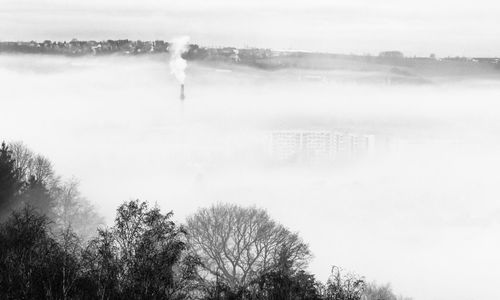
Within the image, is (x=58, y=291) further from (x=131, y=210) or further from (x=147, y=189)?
(x=147, y=189)

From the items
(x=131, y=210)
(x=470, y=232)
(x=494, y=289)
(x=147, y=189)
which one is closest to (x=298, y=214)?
(x=147, y=189)

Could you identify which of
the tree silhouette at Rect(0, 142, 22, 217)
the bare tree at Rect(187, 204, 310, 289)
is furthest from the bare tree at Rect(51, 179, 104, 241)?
the bare tree at Rect(187, 204, 310, 289)

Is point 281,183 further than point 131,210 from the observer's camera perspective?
Yes

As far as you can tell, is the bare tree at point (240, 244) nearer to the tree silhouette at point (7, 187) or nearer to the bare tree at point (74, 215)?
the bare tree at point (74, 215)

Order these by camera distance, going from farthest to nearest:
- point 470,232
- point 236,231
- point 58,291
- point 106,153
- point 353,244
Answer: point 106,153
point 470,232
point 353,244
point 236,231
point 58,291

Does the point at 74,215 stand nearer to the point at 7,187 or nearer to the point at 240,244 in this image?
the point at 7,187

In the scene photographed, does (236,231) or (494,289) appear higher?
(236,231)

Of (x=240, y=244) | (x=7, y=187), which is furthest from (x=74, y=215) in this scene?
(x=240, y=244)

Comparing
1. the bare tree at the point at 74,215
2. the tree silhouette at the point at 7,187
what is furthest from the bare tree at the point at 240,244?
the tree silhouette at the point at 7,187

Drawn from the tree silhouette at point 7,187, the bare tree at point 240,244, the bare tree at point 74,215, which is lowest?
the bare tree at point 74,215
